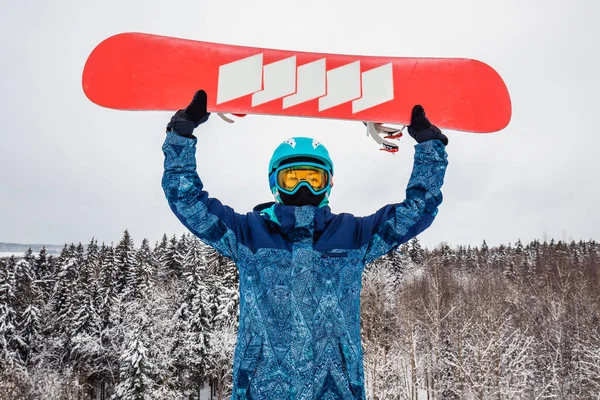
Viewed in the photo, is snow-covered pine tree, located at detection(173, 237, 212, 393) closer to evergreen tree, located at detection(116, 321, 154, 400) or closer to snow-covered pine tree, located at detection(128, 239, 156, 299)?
snow-covered pine tree, located at detection(128, 239, 156, 299)

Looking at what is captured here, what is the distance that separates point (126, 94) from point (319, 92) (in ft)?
3.89

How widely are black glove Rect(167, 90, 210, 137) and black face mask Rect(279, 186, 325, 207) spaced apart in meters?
0.50

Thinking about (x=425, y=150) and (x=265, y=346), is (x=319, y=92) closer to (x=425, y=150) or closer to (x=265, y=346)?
(x=425, y=150)

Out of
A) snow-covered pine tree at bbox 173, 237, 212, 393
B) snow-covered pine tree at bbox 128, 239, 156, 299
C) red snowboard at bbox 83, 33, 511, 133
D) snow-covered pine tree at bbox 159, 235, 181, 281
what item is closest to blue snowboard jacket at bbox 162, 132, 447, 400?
red snowboard at bbox 83, 33, 511, 133

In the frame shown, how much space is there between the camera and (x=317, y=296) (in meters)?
1.58

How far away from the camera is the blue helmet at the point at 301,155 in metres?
1.78

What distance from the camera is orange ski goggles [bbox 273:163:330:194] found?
5.75 ft

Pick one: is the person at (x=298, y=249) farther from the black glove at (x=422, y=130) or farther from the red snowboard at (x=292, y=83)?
the red snowboard at (x=292, y=83)

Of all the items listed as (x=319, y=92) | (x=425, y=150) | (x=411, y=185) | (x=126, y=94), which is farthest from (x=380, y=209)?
(x=126, y=94)

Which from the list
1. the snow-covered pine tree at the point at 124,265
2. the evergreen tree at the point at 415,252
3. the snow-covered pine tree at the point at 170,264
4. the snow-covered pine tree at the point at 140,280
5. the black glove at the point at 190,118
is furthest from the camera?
the evergreen tree at the point at 415,252

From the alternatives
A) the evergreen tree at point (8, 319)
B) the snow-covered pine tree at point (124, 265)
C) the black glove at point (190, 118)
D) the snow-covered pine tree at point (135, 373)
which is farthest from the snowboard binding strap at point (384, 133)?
the snow-covered pine tree at point (124, 265)

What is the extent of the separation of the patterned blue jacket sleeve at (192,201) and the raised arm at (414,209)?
60 centimetres

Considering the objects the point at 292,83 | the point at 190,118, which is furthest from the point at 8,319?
the point at 190,118

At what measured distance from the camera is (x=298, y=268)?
1.59m
